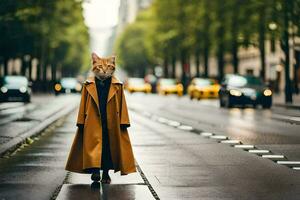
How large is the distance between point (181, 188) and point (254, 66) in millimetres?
75430

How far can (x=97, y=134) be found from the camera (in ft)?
30.1

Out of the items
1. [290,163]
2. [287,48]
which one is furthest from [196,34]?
[290,163]

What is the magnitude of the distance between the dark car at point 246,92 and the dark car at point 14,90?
13627mm

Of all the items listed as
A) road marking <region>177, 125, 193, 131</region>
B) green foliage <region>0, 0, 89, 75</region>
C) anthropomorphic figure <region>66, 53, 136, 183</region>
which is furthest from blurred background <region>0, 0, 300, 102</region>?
anthropomorphic figure <region>66, 53, 136, 183</region>

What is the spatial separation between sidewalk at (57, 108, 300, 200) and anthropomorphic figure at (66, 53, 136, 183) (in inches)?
12.1

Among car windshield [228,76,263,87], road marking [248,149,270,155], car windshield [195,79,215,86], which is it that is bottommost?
road marking [248,149,270,155]

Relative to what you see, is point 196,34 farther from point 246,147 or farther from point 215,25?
point 246,147

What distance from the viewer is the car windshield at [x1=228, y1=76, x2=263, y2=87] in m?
37.1

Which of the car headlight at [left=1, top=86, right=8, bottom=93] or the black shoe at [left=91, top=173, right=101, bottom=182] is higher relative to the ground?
the car headlight at [left=1, top=86, right=8, bottom=93]

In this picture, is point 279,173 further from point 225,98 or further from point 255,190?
point 225,98

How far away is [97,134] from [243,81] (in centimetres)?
2868

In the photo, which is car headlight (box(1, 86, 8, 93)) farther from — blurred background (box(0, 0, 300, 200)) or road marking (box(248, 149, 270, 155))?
road marking (box(248, 149, 270, 155))

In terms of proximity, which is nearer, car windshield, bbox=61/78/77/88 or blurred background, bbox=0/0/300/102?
blurred background, bbox=0/0/300/102

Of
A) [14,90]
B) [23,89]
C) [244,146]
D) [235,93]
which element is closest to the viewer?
[244,146]
